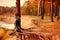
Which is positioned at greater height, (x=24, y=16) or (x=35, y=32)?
(x=24, y=16)

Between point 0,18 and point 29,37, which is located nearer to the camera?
point 29,37

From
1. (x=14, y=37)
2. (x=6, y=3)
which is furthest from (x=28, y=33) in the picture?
(x=6, y=3)

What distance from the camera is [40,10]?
6.62 feet

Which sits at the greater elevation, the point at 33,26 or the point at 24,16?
the point at 24,16

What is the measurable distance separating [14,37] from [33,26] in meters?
0.28

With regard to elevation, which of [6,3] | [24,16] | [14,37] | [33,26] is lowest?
[14,37]

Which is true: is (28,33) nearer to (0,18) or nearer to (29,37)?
(29,37)

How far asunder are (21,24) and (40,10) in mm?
303

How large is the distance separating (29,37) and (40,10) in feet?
1.21

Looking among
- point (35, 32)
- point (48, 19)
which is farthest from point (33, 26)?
point (48, 19)

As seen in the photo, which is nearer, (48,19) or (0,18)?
(48,19)

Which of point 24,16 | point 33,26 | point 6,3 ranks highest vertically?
point 6,3

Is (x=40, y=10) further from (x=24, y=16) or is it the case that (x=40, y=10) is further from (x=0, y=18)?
(x=0, y=18)

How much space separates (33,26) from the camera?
79.7 inches
